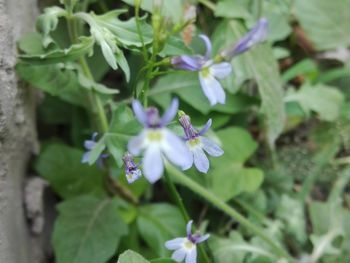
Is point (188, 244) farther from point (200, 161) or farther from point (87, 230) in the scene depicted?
point (87, 230)

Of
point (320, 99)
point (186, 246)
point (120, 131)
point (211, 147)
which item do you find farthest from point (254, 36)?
point (320, 99)

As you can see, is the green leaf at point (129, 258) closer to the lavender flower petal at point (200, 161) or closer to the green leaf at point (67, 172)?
the lavender flower petal at point (200, 161)

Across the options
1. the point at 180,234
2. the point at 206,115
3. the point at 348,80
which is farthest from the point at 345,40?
the point at 180,234

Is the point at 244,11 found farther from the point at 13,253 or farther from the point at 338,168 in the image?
the point at 13,253

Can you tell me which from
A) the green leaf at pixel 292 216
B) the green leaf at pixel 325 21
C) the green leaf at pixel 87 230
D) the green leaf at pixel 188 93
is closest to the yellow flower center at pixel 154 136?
the green leaf at pixel 87 230

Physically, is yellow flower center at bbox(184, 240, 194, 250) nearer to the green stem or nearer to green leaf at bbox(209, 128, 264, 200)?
the green stem

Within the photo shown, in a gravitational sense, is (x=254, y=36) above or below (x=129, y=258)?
above
